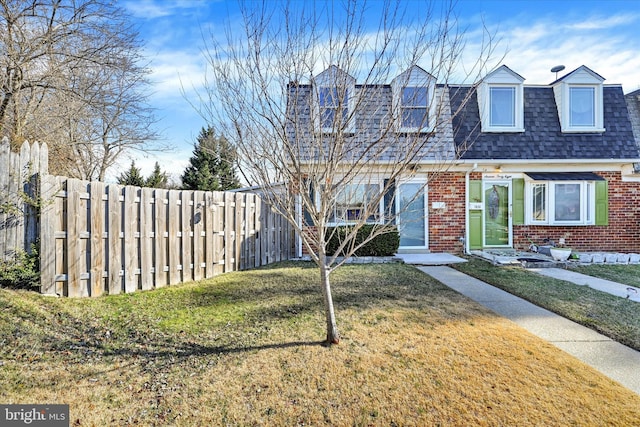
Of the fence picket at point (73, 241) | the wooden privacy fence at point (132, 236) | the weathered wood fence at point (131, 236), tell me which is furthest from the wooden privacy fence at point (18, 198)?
the fence picket at point (73, 241)

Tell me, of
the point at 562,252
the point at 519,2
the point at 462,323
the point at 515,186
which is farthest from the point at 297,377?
the point at 515,186

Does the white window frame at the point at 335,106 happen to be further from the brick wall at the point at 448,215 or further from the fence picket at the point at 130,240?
the brick wall at the point at 448,215

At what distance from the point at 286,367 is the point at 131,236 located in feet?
12.3

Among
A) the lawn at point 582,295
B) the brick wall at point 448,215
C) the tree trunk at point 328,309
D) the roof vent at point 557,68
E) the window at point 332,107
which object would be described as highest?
the roof vent at point 557,68

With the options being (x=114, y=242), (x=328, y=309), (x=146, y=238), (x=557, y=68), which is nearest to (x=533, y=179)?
(x=557, y=68)

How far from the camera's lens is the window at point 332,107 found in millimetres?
3047

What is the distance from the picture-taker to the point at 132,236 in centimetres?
539

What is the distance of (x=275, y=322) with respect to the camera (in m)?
4.07

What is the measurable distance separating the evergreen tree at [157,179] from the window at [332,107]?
785 inches

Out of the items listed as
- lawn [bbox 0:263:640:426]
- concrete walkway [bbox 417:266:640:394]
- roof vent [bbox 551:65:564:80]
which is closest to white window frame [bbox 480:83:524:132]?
roof vent [bbox 551:65:564:80]

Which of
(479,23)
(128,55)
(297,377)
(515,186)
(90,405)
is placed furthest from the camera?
(515,186)

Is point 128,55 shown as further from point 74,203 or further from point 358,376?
point 358,376

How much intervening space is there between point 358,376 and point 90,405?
2022 millimetres

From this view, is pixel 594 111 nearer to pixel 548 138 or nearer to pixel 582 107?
pixel 582 107
